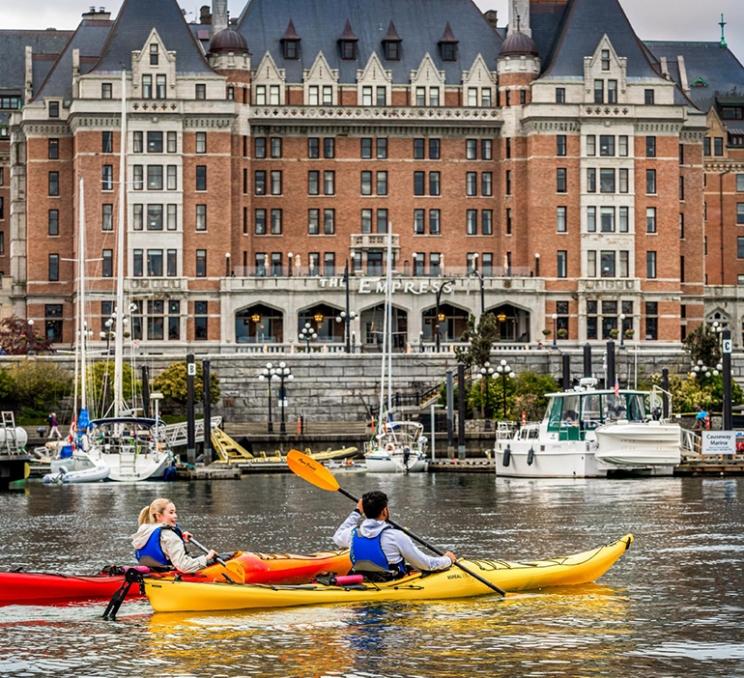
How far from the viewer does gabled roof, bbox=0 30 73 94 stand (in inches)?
6186

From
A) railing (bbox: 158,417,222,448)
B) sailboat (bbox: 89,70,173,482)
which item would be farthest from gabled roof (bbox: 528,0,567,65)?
sailboat (bbox: 89,70,173,482)

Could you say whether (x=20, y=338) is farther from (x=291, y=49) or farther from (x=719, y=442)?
(x=719, y=442)

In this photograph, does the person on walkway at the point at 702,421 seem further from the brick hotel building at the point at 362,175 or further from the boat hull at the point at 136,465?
the brick hotel building at the point at 362,175

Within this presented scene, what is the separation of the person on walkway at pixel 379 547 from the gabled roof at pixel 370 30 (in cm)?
10343

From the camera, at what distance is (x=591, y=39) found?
138 m

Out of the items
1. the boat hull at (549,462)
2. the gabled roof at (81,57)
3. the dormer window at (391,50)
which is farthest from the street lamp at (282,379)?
the dormer window at (391,50)

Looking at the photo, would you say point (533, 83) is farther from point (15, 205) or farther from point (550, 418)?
point (550, 418)

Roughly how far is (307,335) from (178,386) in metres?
15.2

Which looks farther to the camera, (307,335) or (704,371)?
(307,335)

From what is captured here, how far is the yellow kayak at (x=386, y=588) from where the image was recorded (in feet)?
116

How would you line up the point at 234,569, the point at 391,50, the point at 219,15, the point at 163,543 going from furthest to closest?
the point at 391,50 → the point at 219,15 → the point at 234,569 → the point at 163,543

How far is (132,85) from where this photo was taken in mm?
132375

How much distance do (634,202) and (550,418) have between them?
183ft

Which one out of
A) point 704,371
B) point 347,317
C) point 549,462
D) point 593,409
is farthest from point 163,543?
point 347,317
